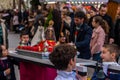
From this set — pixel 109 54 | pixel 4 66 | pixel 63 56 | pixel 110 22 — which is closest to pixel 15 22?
pixel 110 22

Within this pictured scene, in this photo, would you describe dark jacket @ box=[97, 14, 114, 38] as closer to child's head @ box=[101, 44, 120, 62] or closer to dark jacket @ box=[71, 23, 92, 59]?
dark jacket @ box=[71, 23, 92, 59]

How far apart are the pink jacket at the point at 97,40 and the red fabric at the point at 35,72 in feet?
9.38

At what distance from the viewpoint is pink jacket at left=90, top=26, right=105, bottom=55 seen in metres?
7.22

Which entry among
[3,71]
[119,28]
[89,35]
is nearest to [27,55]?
[3,71]

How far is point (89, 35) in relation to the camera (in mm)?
6410

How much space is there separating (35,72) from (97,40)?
307 centimetres

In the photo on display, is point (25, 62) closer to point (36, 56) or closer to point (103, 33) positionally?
point (36, 56)

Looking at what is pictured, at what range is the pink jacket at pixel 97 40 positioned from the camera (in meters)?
7.22

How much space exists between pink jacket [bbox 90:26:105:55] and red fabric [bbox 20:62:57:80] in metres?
2.86

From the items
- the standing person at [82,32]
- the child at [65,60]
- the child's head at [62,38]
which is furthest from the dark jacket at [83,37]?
the child at [65,60]

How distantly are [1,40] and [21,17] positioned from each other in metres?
15.4

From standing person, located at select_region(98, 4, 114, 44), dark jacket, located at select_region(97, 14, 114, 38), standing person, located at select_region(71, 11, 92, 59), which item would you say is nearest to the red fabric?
standing person, located at select_region(71, 11, 92, 59)

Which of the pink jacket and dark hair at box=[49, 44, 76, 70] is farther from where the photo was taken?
the pink jacket

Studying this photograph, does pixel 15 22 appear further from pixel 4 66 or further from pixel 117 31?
pixel 4 66
